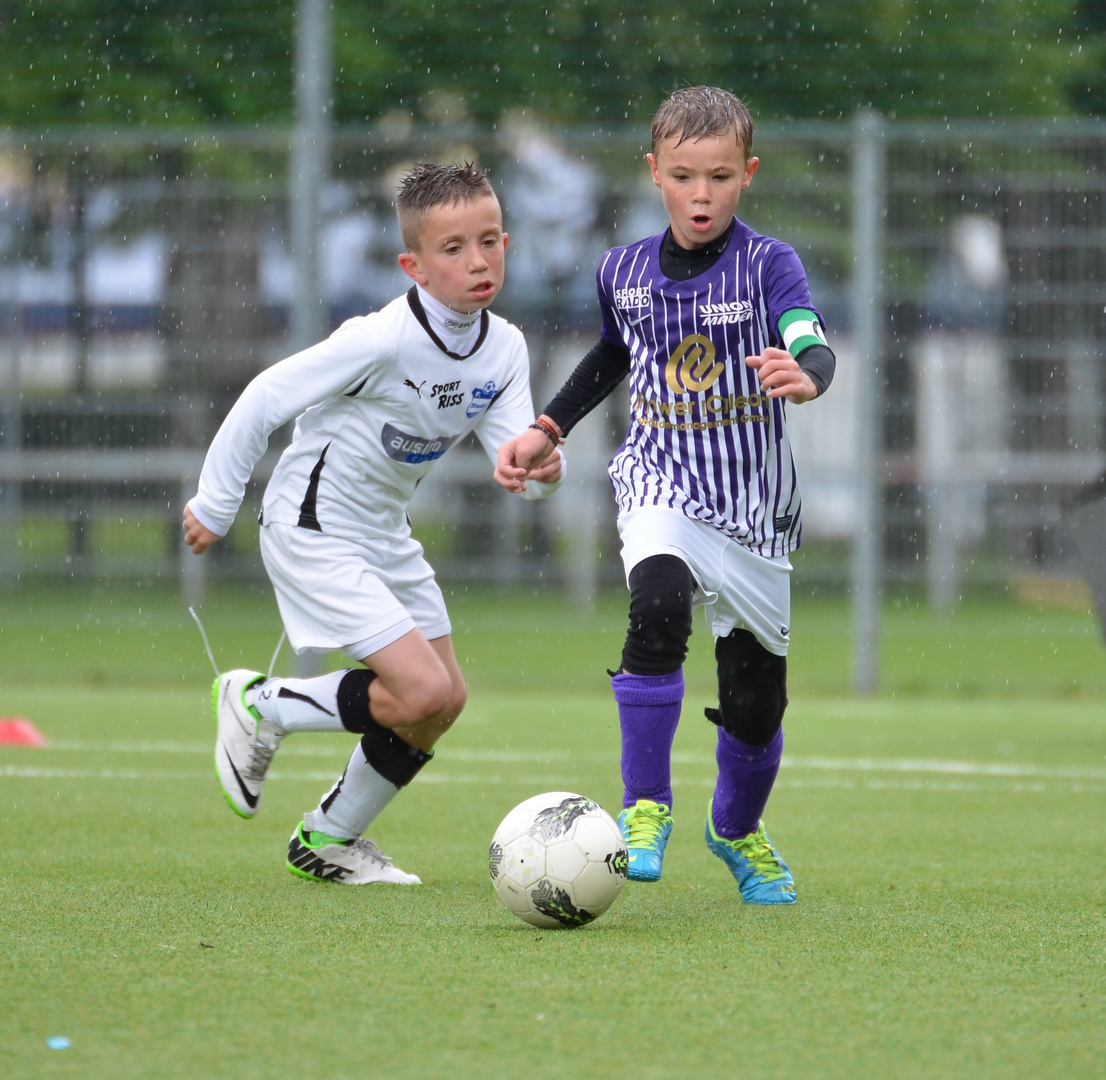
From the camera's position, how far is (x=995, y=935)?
3.62 m

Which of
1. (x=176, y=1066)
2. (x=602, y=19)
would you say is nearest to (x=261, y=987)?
(x=176, y=1066)

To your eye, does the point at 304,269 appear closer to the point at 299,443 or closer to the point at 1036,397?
the point at 1036,397

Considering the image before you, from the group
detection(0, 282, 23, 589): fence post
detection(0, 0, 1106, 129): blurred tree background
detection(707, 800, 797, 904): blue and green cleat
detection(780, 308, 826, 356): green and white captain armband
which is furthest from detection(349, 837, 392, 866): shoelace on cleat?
detection(0, 0, 1106, 129): blurred tree background

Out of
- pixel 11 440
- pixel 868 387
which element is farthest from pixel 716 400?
pixel 11 440

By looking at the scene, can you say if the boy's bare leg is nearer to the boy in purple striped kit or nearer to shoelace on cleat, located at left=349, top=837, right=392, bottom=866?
shoelace on cleat, located at left=349, top=837, right=392, bottom=866

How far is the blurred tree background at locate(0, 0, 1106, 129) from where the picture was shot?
37.3 feet

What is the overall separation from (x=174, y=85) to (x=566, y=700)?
6527 mm

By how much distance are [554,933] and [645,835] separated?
0.41 metres

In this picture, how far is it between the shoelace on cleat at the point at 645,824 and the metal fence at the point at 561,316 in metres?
5.84

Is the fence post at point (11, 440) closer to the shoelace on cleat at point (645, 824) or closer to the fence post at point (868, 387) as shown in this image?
the fence post at point (868, 387)

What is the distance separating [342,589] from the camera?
4.29m

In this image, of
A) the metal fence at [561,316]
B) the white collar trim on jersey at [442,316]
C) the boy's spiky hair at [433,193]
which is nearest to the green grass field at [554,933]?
the white collar trim on jersey at [442,316]

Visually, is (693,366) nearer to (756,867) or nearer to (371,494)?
(371,494)

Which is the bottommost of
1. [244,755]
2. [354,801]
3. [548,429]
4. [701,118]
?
[354,801]
